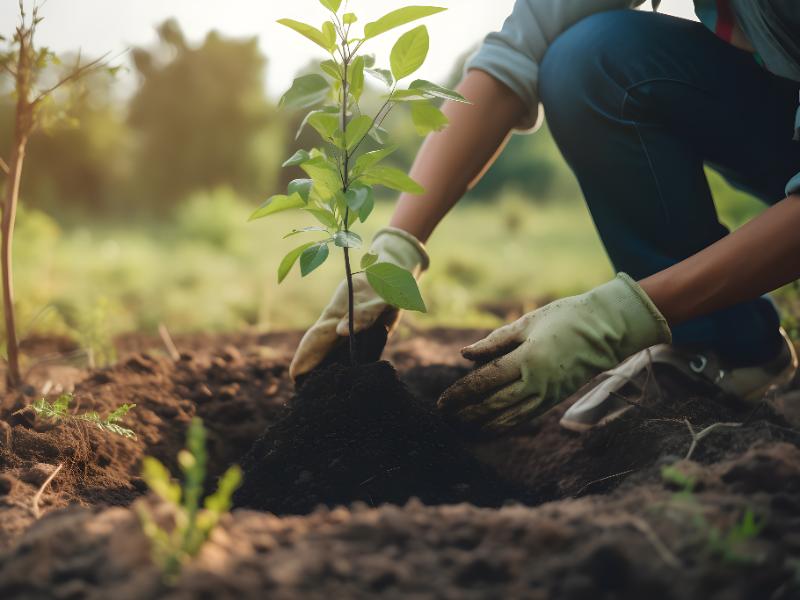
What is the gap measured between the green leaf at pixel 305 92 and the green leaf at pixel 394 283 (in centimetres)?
36

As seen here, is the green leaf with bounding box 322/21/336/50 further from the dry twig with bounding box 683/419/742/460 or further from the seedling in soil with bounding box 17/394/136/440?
the dry twig with bounding box 683/419/742/460

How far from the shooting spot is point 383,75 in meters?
1.33

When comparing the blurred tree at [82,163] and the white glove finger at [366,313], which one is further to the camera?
the blurred tree at [82,163]

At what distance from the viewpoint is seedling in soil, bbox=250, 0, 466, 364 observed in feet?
4.16

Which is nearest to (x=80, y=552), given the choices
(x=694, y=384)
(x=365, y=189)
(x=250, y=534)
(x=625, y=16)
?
(x=250, y=534)

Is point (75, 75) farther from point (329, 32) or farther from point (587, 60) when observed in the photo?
point (587, 60)

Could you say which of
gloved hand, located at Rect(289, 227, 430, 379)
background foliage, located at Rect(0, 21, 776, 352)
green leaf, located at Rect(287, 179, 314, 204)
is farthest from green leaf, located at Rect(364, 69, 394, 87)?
background foliage, located at Rect(0, 21, 776, 352)

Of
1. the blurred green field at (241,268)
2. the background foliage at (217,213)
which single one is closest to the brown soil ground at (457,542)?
Result: the blurred green field at (241,268)

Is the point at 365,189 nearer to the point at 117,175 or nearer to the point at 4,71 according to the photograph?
the point at 4,71

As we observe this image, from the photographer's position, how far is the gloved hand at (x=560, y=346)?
1432mm

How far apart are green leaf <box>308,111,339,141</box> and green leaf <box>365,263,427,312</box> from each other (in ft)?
0.89

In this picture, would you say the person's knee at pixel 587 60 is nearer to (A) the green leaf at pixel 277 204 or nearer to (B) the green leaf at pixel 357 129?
(B) the green leaf at pixel 357 129

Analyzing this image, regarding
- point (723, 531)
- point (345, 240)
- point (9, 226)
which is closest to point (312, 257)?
point (345, 240)

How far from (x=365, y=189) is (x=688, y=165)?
3.18 ft
